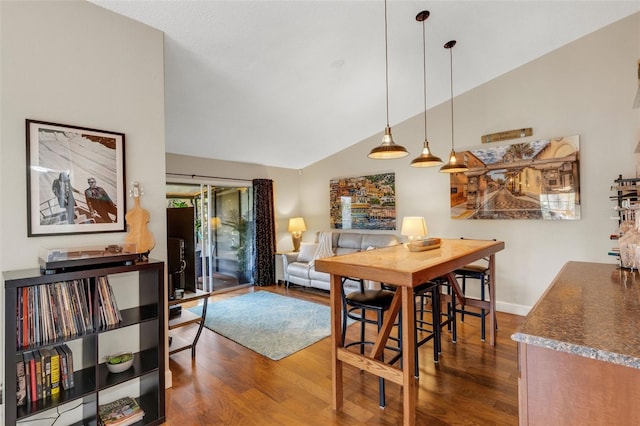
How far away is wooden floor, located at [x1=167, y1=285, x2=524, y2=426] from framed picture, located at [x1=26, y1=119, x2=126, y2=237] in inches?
56.3

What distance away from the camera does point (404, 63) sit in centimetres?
351

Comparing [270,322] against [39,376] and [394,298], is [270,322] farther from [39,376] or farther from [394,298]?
[39,376]

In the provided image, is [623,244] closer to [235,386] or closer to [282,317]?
[235,386]

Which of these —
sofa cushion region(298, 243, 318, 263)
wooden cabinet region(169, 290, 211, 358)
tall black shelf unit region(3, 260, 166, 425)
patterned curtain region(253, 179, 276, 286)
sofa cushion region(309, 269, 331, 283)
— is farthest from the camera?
patterned curtain region(253, 179, 276, 286)

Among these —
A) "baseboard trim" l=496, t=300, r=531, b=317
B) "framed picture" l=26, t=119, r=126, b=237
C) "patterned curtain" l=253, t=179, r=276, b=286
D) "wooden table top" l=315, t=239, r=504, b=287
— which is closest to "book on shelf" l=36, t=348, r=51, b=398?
"framed picture" l=26, t=119, r=126, b=237

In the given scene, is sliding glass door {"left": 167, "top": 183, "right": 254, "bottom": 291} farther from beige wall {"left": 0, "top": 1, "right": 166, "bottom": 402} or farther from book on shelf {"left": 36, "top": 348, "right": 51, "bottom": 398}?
book on shelf {"left": 36, "top": 348, "right": 51, "bottom": 398}

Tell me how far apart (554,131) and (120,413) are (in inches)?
195

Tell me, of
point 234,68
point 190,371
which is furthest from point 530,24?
point 190,371

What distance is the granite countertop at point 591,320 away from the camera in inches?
34.6

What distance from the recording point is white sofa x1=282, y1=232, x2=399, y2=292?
5.07 metres

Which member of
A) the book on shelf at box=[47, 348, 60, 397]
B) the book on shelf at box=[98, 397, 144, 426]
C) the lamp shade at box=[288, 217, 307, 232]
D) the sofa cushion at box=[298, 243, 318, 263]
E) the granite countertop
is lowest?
the book on shelf at box=[98, 397, 144, 426]

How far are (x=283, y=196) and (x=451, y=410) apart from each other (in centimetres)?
484

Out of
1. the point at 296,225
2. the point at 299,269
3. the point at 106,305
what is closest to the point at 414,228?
the point at 299,269

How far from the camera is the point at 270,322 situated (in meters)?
3.90
